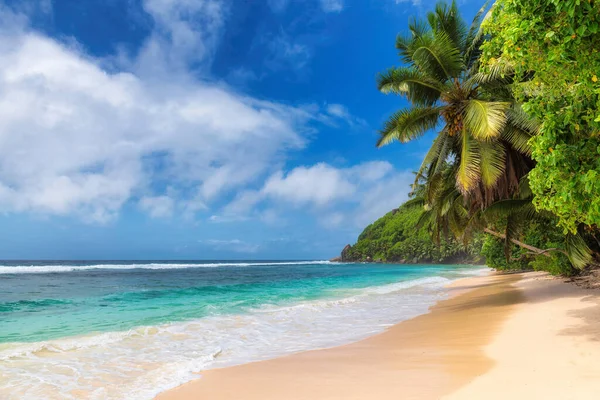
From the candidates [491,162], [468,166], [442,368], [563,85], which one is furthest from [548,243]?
[442,368]

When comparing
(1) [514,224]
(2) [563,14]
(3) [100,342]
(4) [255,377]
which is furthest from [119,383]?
(1) [514,224]

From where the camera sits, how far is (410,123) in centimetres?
1207

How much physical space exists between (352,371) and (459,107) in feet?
30.5

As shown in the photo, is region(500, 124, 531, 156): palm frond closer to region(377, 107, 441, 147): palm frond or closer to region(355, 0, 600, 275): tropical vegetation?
region(355, 0, 600, 275): tropical vegetation

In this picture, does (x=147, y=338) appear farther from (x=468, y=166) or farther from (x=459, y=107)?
(x=459, y=107)

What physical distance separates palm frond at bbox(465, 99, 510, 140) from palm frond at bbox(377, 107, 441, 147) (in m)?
1.66

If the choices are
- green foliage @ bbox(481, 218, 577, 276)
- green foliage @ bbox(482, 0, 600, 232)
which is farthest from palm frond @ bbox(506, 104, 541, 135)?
green foliage @ bbox(482, 0, 600, 232)

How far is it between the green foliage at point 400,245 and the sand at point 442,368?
7472 centimetres

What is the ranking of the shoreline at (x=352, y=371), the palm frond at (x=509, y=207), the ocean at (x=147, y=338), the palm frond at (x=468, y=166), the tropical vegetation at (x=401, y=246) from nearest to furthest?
the shoreline at (x=352, y=371), the ocean at (x=147, y=338), the palm frond at (x=468, y=166), the palm frond at (x=509, y=207), the tropical vegetation at (x=401, y=246)

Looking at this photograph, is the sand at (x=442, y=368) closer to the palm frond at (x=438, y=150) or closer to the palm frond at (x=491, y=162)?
the palm frond at (x=491, y=162)

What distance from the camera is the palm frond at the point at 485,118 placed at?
9.33 m

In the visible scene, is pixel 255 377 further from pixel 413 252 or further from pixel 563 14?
pixel 413 252

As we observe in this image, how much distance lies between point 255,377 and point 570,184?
490 centimetres

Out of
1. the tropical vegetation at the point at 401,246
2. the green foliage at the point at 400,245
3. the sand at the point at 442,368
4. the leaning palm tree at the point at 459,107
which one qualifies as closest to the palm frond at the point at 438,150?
the leaning palm tree at the point at 459,107
